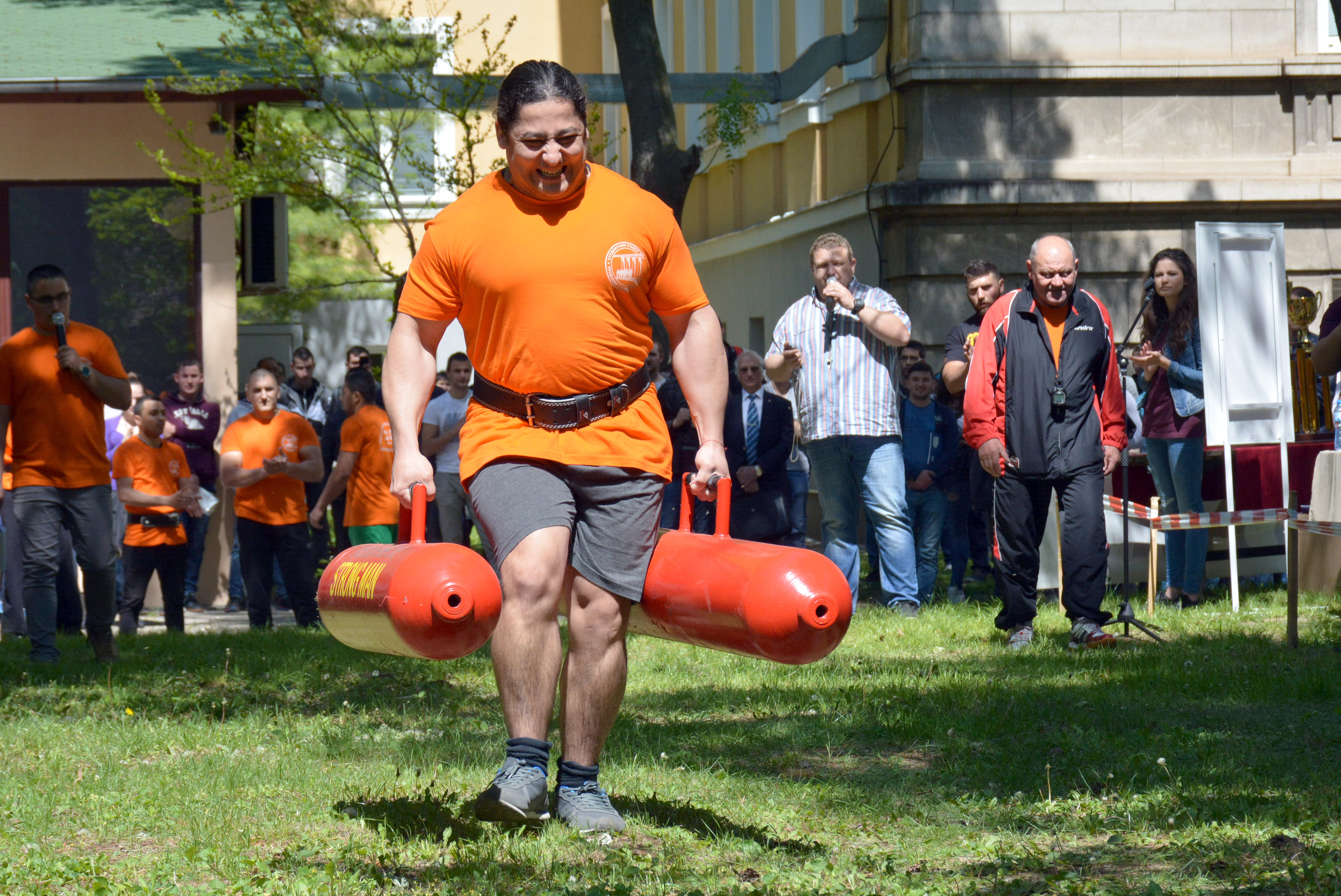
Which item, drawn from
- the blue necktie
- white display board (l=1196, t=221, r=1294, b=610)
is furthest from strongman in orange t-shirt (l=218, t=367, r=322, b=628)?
white display board (l=1196, t=221, r=1294, b=610)

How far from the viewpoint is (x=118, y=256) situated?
15.5m

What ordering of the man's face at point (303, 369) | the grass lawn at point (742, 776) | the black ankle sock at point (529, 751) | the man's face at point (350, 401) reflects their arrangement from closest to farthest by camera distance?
the grass lawn at point (742, 776) < the black ankle sock at point (529, 751) < the man's face at point (350, 401) < the man's face at point (303, 369)

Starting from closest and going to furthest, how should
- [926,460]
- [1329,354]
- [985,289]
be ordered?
[1329,354] < [985,289] < [926,460]

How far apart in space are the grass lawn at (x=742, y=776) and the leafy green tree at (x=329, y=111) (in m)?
7.29

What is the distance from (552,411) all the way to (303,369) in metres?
11.6

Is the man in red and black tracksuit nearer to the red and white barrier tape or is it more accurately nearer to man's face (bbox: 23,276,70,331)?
the red and white barrier tape

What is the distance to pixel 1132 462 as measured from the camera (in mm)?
11656

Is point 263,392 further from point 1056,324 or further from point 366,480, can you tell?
point 1056,324

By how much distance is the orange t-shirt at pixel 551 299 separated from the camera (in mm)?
4852

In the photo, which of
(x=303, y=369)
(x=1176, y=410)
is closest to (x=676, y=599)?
(x=1176, y=410)

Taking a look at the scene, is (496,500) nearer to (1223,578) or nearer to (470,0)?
(1223,578)

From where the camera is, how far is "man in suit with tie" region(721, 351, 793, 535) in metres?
11.9

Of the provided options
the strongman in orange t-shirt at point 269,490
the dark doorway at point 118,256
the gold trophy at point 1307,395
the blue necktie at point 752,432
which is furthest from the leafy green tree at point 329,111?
the gold trophy at point 1307,395

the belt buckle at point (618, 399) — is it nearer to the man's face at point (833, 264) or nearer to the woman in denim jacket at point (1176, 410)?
the man's face at point (833, 264)
